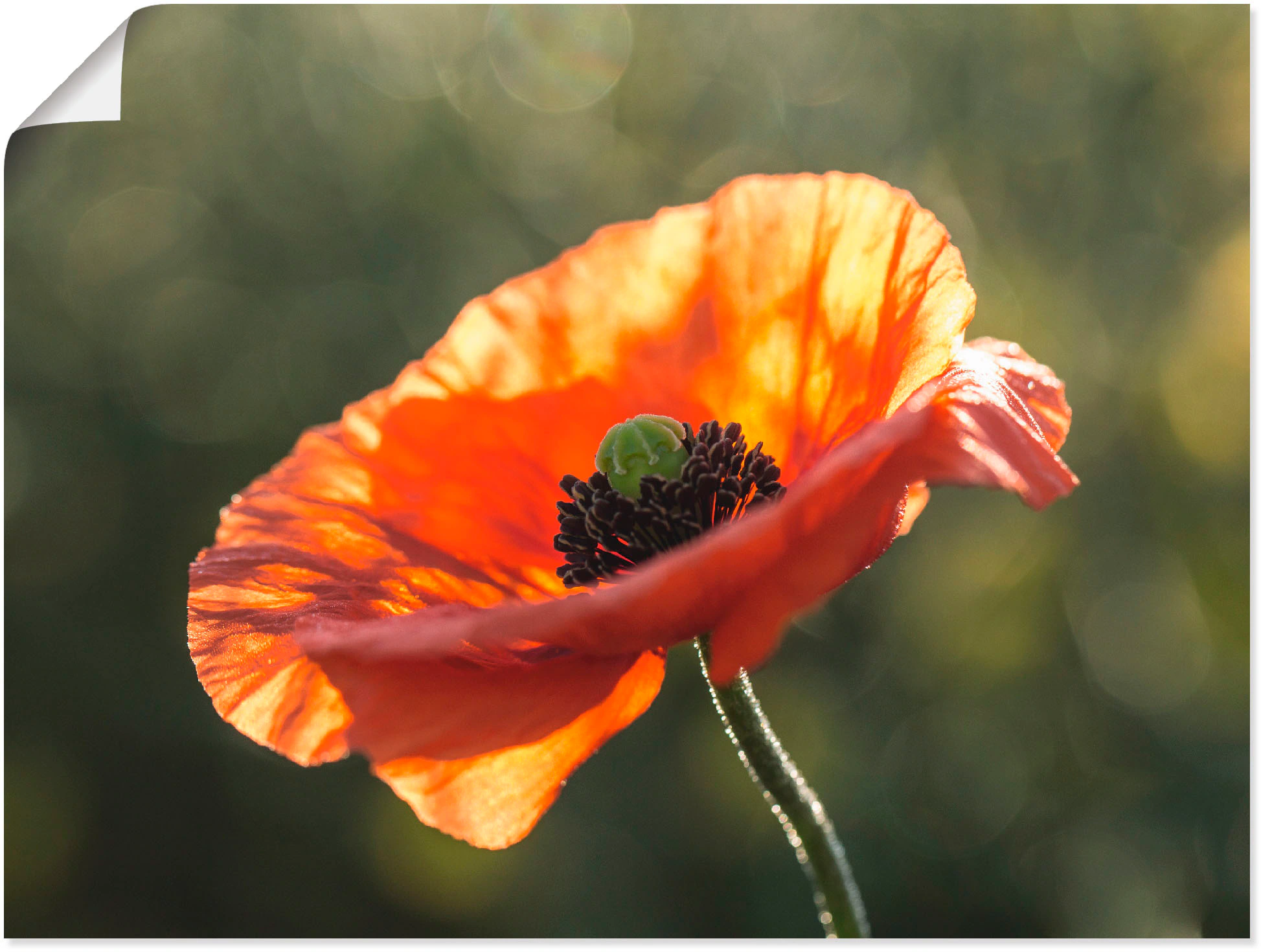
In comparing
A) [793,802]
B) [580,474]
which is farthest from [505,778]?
→ [580,474]

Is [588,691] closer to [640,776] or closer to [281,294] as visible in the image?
[640,776]

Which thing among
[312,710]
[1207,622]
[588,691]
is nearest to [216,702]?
[312,710]

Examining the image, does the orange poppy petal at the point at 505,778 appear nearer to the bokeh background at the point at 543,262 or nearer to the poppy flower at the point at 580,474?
the poppy flower at the point at 580,474

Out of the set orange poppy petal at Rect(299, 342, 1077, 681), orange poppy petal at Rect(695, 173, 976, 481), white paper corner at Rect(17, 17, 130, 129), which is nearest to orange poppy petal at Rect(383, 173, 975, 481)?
orange poppy petal at Rect(695, 173, 976, 481)

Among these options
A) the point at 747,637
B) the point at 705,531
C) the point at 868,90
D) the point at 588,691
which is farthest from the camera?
the point at 868,90

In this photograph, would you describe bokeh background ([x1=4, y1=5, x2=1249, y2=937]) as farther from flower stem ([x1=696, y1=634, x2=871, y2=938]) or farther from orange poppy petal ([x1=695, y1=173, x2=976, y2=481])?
flower stem ([x1=696, y1=634, x2=871, y2=938])

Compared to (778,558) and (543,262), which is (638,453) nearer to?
(778,558)

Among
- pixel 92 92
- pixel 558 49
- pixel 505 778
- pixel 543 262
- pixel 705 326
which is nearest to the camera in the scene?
pixel 505 778
